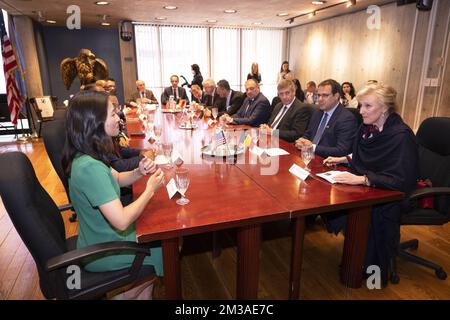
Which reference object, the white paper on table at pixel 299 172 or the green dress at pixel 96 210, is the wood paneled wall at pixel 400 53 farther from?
the green dress at pixel 96 210

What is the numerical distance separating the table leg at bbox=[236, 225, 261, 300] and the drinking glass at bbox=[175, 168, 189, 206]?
327 millimetres

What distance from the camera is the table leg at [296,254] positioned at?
1622mm

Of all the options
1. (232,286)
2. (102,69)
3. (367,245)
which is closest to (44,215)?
(232,286)

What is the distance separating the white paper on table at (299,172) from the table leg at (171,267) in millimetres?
820

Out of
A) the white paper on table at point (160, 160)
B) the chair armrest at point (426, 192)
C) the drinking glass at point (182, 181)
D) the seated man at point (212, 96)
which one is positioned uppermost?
the seated man at point (212, 96)

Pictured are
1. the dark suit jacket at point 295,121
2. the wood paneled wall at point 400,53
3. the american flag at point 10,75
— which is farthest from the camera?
the american flag at point 10,75

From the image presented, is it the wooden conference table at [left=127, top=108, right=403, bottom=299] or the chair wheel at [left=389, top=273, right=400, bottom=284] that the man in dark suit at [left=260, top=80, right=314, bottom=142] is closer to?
the wooden conference table at [left=127, top=108, right=403, bottom=299]

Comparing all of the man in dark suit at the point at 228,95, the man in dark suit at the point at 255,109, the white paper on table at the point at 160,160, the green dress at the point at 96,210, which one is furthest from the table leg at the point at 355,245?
the man in dark suit at the point at 228,95

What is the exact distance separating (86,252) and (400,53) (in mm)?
6005

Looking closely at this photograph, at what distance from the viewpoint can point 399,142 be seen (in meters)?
1.74

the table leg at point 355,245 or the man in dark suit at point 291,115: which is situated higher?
the man in dark suit at point 291,115

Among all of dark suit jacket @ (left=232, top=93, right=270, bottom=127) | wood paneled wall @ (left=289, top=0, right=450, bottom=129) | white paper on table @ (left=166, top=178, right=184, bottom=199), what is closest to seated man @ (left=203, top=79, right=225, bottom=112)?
dark suit jacket @ (left=232, top=93, right=270, bottom=127)

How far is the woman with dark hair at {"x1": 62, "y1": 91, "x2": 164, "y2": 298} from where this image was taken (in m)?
1.22

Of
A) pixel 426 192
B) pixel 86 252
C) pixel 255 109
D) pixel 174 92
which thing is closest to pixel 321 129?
pixel 426 192
